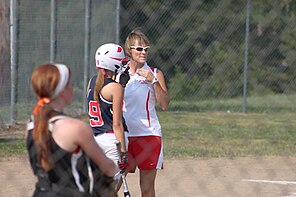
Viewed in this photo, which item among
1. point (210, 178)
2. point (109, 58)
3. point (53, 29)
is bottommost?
point (210, 178)

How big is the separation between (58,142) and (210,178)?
6.06m

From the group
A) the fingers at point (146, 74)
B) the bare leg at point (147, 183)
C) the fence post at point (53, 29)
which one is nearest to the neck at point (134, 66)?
the fingers at point (146, 74)

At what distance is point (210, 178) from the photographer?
33.7 feet

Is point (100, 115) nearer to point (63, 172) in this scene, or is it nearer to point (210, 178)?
point (63, 172)

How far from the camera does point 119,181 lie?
23.9ft

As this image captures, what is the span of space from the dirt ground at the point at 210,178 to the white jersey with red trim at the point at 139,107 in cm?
162

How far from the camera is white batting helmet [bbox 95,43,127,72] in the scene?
268 inches

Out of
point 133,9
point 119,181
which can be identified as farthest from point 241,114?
point 119,181

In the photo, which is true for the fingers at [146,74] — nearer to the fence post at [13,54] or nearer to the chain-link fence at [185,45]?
the chain-link fence at [185,45]

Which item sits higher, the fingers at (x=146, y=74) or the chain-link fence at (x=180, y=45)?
the fingers at (x=146, y=74)

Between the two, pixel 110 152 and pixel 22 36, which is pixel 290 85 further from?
pixel 110 152

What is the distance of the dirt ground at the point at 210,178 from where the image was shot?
924 centimetres

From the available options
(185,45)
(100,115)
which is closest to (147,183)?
(100,115)

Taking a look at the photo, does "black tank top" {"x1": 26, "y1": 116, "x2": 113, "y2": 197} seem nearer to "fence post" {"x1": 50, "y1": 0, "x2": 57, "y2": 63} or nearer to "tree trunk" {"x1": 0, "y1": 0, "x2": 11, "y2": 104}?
"tree trunk" {"x1": 0, "y1": 0, "x2": 11, "y2": 104}
